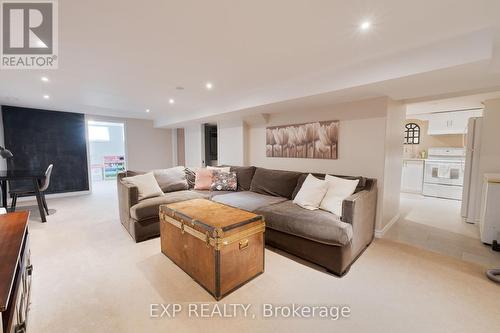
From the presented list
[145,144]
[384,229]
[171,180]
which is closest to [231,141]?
[171,180]

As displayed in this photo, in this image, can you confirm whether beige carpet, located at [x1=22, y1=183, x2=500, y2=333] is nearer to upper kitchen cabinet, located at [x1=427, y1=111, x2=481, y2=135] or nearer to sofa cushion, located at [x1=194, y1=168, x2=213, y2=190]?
sofa cushion, located at [x1=194, y1=168, x2=213, y2=190]

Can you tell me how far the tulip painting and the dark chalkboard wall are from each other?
5.03 m

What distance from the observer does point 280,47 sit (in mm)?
2105

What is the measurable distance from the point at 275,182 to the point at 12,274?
9.81 feet

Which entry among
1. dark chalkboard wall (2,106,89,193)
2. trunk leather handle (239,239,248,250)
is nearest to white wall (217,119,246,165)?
trunk leather handle (239,239,248,250)

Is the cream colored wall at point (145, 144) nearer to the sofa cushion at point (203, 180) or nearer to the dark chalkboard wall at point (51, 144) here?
the dark chalkboard wall at point (51, 144)

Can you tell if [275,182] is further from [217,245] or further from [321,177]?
[217,245]

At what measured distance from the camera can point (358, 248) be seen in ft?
7.99

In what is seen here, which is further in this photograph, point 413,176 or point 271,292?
point 413,176

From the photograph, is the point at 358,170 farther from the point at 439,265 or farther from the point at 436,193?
the point at 436,193

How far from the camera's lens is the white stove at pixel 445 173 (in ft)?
16.3

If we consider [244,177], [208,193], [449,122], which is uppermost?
[449,122]

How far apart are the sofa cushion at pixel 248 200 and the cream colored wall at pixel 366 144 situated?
0.95 metres

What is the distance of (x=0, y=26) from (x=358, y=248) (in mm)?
3923
